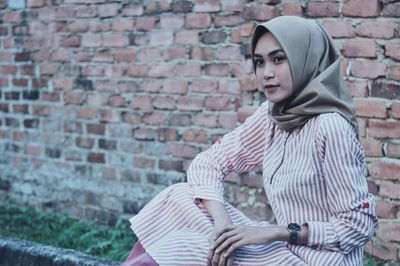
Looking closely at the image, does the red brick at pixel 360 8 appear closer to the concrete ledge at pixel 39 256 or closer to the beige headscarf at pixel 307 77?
the beige headscarf at pixel 307 77

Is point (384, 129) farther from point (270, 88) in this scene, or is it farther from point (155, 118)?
point (155, 118)

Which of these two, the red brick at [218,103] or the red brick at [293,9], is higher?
the red brick at [293,9]

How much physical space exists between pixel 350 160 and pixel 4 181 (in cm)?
402

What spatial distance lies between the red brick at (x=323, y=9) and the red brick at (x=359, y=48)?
0.19 metres

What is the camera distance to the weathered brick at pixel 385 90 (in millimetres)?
3357

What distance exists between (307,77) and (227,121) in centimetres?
171

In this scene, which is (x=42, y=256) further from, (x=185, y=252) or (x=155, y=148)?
(x=185, y=252)

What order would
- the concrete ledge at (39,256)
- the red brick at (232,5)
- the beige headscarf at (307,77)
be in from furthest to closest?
the red brick at (232,5) < the concrete ledge at (39,256) < the beige headscarf at (307,77)

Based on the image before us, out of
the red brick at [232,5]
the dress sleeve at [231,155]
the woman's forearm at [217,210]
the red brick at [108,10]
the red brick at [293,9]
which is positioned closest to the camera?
the woman's forearm at [217,210]

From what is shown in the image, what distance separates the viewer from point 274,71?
7.86 ft

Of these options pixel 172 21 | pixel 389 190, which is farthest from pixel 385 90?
pixel 172 21

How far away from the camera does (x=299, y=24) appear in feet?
7.93

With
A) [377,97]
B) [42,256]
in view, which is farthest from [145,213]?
[377,97]

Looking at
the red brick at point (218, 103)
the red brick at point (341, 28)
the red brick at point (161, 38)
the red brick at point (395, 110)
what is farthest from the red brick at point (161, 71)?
the red brick at point (395, 110)
